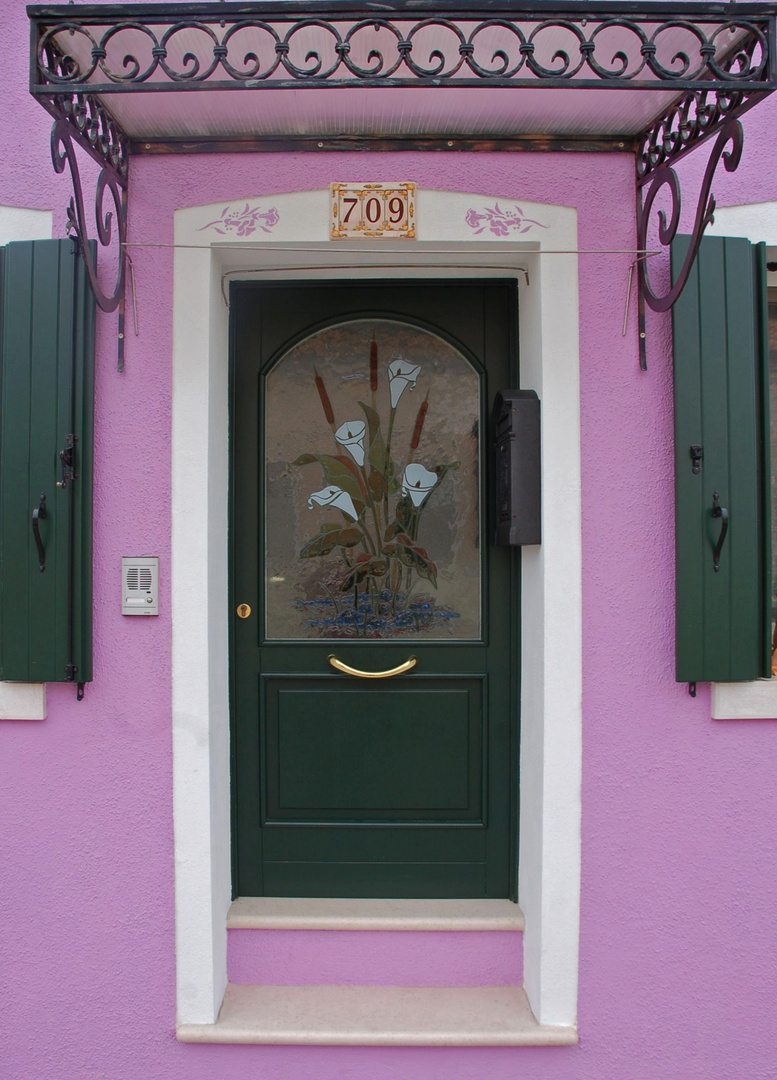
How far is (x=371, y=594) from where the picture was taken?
2.77m

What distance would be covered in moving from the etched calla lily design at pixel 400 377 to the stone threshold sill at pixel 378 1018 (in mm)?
2196

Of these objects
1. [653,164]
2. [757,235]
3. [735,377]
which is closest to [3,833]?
[735,377]

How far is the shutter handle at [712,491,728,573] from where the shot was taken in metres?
2.38

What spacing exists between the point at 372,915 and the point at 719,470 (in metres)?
2.03

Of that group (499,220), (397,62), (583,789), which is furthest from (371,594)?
(397,62)

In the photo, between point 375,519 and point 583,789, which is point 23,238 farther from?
point 583,789

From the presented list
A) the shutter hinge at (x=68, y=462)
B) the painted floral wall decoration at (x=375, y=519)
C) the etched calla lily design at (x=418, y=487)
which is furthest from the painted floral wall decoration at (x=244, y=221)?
the etched calla lily design at (x=418, y=487)

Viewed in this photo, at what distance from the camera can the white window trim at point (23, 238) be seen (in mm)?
2471

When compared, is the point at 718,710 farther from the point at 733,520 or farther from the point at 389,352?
the point at 389,352

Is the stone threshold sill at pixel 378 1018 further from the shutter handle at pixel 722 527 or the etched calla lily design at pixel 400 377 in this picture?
the etched calla lily design at pixel 400 377

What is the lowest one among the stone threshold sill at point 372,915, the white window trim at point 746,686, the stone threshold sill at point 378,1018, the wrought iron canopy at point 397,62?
the stone threshold sill at point 378,1018

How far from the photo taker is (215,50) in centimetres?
185

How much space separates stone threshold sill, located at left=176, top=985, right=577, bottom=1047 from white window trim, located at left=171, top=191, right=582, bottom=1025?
0.06 m

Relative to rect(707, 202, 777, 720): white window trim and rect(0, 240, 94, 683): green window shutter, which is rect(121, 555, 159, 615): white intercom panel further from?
rect(707, 202, 777, 720): white window trim
